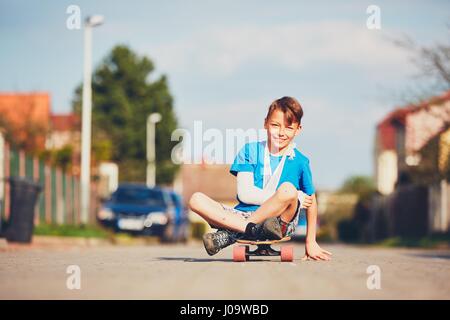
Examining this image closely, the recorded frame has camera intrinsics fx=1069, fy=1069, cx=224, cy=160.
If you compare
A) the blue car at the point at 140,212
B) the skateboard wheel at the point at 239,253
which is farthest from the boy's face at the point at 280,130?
the blue car at the point at 140,212

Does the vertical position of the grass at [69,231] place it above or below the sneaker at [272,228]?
below

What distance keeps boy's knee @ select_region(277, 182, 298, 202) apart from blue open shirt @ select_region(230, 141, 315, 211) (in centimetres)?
33

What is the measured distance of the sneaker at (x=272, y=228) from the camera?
8.83 meters

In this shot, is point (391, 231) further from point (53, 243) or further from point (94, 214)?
point (53, 243)

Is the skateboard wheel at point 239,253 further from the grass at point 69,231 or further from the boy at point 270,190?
the grass at point 69,231

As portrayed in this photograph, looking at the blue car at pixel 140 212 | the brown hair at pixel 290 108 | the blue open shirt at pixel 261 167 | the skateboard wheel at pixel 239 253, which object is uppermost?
the brown hair at pixel 290 108

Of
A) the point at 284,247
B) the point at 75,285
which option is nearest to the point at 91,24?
the point at 284,247

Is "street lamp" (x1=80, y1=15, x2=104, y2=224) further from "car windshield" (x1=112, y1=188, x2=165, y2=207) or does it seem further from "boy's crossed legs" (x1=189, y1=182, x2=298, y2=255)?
"boy's crossed legs" (x1=189, y1=182, x2=298, y2=255)

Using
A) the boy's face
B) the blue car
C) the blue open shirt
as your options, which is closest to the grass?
the blue car

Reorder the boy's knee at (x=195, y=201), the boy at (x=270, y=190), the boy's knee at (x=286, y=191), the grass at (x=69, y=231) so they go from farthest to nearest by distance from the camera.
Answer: the grass at (x=69, y=231) → the boy's knee at (x=195, y=201) → the boy at (x=270, y=190) → the boy's knee at (x=286, y=191)

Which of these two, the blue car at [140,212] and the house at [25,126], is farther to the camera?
the house at [25,126]

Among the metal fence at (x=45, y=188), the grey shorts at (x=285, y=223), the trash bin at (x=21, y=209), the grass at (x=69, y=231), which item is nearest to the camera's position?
the grey shorts at (x=285, y=223)

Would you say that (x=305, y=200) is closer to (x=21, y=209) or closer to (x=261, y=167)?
(x=261, y=167)
